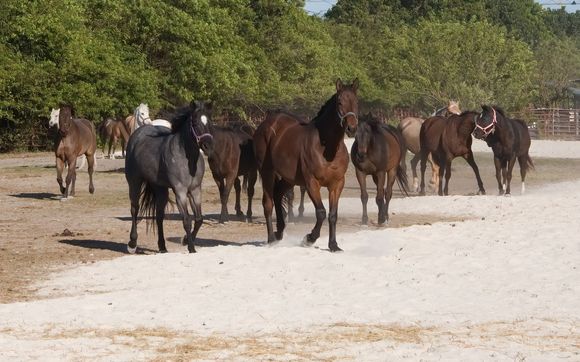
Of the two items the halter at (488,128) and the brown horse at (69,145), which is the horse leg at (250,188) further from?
the halter at (488,128)

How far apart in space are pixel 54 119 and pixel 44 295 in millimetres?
16346

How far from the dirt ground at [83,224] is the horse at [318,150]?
4.43 feet

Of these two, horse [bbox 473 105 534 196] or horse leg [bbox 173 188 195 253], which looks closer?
horse leg [bbox 173 188 195 253]

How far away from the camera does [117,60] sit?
53.8 meters

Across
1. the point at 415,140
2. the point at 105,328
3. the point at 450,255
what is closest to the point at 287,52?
the point at 415,140

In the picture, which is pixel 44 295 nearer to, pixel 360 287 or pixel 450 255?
pixel 360 287

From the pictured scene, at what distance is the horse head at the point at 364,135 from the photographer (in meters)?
18.5

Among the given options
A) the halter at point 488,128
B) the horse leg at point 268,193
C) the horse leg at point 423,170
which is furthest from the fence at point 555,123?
the horse leg at point 268,193

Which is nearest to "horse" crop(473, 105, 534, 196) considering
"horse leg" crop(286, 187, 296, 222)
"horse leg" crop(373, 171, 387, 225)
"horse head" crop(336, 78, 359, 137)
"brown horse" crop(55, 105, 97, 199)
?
"horse leg" crop(373, 171, 387, 225)

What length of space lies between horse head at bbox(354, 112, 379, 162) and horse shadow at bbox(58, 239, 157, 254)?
3.76 m

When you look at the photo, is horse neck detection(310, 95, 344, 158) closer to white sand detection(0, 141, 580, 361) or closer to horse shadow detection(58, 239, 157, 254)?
white sand detection(0, 141, 580, 361)

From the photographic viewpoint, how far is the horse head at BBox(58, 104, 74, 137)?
2591cm

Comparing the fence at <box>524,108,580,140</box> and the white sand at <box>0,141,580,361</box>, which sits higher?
the fence at <box>524,108,580,140</box>

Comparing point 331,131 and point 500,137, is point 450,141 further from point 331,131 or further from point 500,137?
point 331,131
